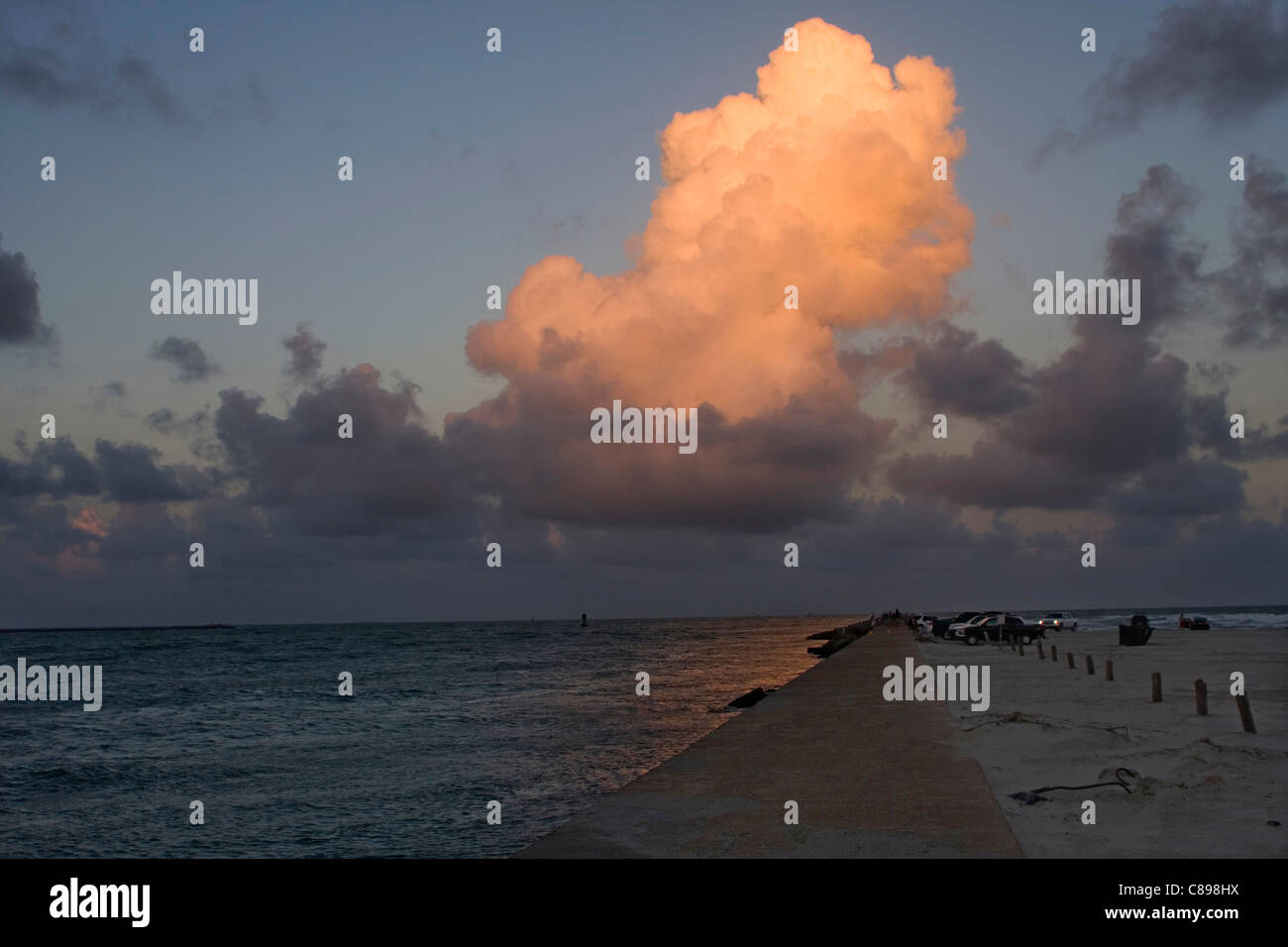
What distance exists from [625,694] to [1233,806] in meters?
31.3

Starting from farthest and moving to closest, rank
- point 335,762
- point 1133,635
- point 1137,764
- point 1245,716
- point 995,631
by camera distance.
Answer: point 995,631 → point 1133,635 → point 335,762 → point 1245,716 → point 1137,764

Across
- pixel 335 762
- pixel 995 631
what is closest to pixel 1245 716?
pixel 335 762

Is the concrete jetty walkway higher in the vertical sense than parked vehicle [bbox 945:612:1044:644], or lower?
higher

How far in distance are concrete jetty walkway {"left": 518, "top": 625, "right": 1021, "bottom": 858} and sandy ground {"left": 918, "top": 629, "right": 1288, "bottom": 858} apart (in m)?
0.46

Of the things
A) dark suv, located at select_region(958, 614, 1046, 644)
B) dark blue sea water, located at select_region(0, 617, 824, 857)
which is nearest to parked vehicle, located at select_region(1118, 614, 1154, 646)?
dark suv, located at select_region(958, 614, 1046, 644)

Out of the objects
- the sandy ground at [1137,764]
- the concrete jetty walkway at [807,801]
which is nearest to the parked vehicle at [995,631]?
the sandy ground at [1137,764]

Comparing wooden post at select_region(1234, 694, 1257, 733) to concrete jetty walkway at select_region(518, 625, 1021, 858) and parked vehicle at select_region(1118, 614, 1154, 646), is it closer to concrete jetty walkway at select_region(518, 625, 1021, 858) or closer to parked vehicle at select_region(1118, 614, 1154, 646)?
concrete jetty walkway at select_region(518, 625, 1021, 858)

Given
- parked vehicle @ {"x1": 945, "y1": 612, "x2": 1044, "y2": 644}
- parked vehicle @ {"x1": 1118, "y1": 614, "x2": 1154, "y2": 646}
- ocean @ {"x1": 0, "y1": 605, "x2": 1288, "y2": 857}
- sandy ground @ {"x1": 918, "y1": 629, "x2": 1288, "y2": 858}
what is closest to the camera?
sandy ground @ {"x1": 918, "y1": 629, "x2": 1288, "y2": 858}

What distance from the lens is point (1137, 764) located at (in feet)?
43.7

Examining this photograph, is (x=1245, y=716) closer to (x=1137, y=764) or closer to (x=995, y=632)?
(x=1137, y=764)

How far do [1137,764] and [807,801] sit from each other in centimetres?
517

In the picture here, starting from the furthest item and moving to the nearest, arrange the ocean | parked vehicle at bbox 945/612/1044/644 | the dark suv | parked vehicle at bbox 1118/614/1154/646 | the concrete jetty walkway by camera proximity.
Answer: the dark suv, parked vehicle at bbox 945/612/1044/644, parked vehicle at bbox 1118/614/1154/646, the ocean, the concrete jetty walkway

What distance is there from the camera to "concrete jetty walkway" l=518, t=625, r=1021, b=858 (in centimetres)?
932

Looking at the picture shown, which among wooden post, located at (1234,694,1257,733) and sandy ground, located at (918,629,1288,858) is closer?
sandy ground, located at (918,629,1288,858)
